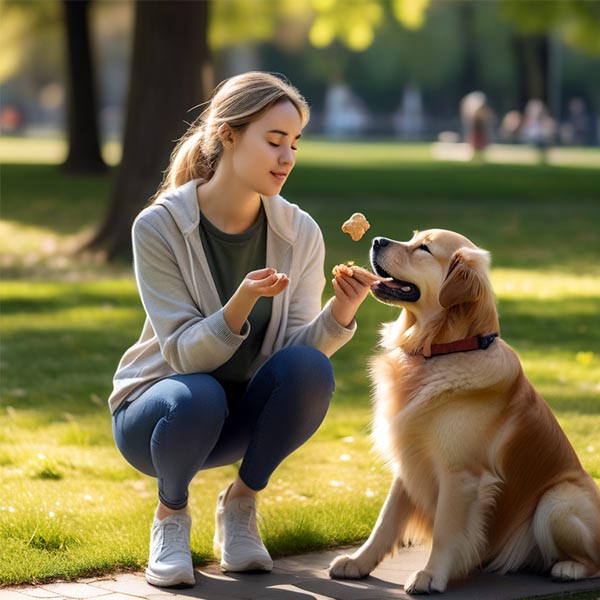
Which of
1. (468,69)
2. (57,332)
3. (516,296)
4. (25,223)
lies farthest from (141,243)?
(468,69)

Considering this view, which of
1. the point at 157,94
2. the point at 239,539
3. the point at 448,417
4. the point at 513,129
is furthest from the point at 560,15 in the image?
the point at 513,129

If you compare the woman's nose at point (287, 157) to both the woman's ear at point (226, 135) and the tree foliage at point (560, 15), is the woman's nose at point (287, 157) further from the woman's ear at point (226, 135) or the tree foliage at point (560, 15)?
the tree foliage at point (560, 15)

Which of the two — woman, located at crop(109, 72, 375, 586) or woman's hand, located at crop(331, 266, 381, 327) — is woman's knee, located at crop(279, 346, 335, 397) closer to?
woman, located at crop(109, 72, 375, 586)

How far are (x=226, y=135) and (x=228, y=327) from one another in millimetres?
709

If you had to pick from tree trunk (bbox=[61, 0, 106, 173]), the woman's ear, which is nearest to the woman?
the woman's ear

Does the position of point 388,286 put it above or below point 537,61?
above

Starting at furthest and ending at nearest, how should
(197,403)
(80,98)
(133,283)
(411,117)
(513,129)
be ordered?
(411,117) < (513,129) < (80,98) < (133,283) < (197,403)

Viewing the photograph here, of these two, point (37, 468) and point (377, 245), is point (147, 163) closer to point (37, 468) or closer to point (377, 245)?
point (37, 468)

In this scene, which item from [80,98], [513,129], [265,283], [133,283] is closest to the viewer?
[265,283]

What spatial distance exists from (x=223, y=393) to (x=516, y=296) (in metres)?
7.75

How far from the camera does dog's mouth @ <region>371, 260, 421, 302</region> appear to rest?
440cm

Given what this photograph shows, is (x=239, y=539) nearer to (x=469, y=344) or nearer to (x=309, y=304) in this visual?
(x=309, y=304)

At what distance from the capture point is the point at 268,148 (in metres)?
4.40

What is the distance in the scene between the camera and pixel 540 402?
4.41 metres
